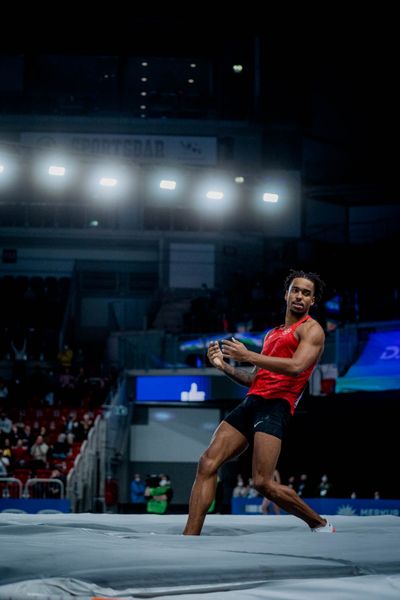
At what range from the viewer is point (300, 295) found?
5977mm

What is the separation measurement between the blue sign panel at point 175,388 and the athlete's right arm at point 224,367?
1799cm

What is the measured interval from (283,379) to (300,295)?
0.55m

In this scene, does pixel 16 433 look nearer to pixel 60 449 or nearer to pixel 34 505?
pixel 60 449

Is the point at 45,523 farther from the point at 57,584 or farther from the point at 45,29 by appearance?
the point at 45,29

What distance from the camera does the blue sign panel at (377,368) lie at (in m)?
19.8

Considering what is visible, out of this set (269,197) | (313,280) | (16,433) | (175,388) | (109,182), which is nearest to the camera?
(313,280)

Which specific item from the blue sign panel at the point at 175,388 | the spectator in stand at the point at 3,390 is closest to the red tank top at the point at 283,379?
the spectator in stand at the point at 3,390

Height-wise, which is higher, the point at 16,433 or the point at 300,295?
the point at 300,295

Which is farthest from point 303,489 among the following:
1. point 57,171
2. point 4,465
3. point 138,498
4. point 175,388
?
point 57,171

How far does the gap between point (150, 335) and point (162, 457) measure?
3.53 meters

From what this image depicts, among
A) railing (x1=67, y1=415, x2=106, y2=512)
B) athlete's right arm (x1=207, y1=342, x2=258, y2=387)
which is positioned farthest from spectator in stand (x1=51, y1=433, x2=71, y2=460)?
athlete's right arm (x1=207, y1=342, x2=258, y2=387)

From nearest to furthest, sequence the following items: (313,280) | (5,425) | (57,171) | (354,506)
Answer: (313,280) → (354,506) → (57,171) → (5,425)

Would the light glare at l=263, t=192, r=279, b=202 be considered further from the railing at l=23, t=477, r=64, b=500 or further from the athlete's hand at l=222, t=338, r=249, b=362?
the athlete's hand at l=222, t=338, r=249, b=362

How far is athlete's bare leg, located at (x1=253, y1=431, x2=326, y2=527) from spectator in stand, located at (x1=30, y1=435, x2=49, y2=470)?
495 inches
